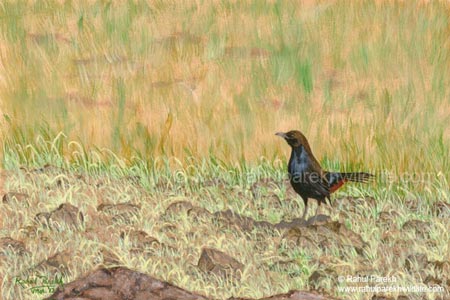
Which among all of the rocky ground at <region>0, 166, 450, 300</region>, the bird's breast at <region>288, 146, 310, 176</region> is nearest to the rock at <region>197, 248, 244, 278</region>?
the rocky ground at <region>0, 166, 450, 300</region>

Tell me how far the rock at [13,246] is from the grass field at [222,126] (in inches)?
1.0

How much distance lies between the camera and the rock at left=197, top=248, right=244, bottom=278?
4953 mm

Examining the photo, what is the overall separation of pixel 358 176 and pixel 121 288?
4.66 ft

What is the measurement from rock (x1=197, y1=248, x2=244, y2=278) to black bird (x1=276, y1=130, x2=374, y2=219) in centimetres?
49

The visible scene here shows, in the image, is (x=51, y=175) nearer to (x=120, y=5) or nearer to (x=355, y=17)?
(x=120, y=5)

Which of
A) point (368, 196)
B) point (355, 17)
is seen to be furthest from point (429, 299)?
point (355, 17)

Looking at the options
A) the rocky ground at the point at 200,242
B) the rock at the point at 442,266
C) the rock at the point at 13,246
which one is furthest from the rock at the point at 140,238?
the rock at the point at 442,266

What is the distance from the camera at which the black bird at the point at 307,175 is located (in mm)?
5254

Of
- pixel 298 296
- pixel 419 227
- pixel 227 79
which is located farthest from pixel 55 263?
pixel 419 227

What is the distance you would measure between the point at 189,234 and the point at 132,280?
0.45 meters

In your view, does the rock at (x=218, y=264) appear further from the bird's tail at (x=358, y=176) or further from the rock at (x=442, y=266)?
the rock at (x=442, y=266)

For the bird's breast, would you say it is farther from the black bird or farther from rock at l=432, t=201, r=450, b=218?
rock at l=432, t=201, r=450, b=218

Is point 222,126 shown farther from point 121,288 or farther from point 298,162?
point 121,288

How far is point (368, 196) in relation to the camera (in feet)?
17.9
